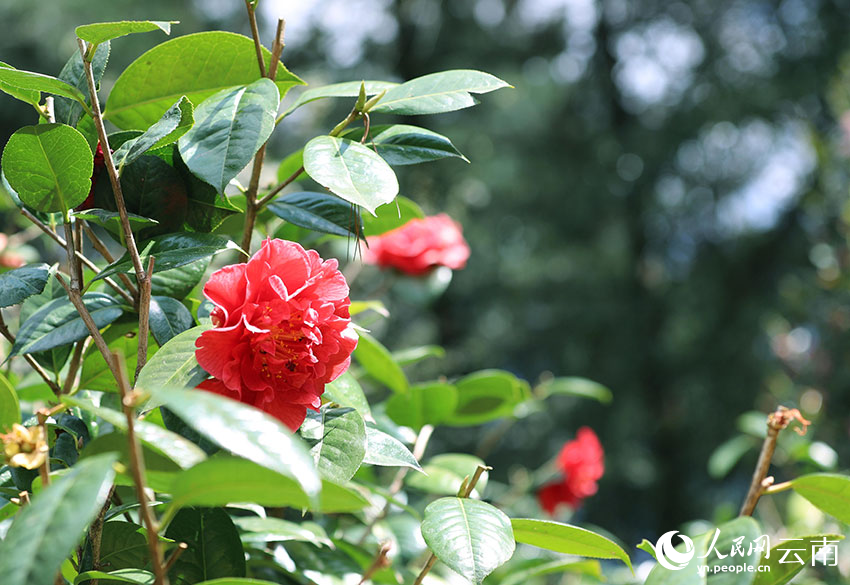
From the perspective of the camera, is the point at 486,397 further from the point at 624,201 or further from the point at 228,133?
the point at 624,201

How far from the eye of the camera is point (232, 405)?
0.23 meters

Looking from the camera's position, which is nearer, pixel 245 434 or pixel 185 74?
pixel 245 434

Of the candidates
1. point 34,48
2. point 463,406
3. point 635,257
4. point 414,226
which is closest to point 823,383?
point 414,226

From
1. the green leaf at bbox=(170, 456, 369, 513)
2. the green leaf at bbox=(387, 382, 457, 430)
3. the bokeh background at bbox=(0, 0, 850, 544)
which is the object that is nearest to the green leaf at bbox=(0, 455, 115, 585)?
the green leaf at bbox=(170, 456, 369, 513)

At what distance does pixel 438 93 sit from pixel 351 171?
0.09 metres

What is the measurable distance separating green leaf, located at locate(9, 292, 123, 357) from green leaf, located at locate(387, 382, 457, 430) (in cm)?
33

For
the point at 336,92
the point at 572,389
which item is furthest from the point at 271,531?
the point at 572,389

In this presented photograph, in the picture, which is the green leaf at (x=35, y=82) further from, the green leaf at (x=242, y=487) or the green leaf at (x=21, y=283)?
the green leaf at (x=242, y=487)

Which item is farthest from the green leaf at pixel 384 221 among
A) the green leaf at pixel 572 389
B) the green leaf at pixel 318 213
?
the green leaf at pixel 572 389

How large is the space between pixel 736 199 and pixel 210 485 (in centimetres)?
432

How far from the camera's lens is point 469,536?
34cm

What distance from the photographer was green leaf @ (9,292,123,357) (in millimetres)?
385

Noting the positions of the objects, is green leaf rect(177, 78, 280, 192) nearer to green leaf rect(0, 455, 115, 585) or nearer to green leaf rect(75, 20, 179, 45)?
green leaf rect(75, 20, 179, 45)

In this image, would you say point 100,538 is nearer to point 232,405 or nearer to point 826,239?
point 232,405
